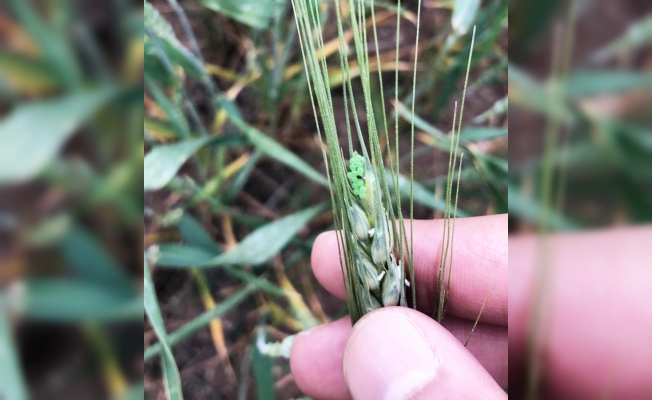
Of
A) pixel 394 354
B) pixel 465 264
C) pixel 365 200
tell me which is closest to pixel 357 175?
pixel 365 200

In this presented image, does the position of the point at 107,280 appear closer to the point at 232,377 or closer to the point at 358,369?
the point at 358,369

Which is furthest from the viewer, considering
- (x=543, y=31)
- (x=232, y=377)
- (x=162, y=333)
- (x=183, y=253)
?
(x=232, y=377)

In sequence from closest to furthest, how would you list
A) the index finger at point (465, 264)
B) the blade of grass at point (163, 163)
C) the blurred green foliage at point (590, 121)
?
the blurred green foliage at point (590, 121)
the blade of grass at point (163, 163)
the index finger at point (465, 264)

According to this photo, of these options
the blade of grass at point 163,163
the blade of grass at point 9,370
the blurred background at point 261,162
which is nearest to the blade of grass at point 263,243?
the blurred background at point 261,162

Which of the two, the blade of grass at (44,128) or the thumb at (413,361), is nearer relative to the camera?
the blade of grass at (44,128)

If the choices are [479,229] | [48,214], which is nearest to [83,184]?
[48,214]

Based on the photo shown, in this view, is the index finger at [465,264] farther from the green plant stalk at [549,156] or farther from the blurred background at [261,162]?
the green plant stalk at [549,156]
